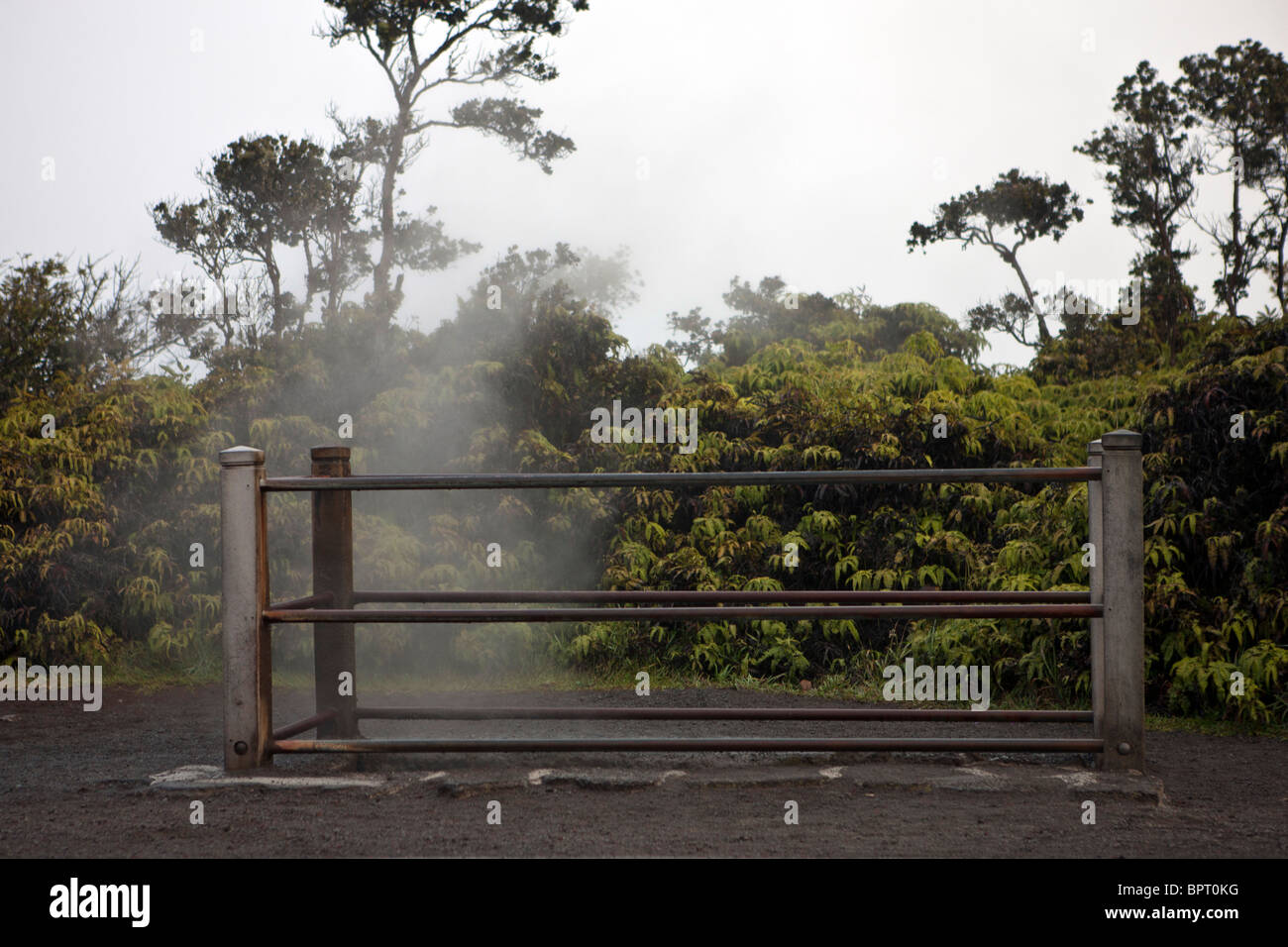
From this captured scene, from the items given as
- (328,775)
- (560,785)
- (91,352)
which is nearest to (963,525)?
(560,785)

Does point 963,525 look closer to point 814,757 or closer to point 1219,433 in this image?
point 1219,433

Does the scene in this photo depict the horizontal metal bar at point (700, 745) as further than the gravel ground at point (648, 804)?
Yes

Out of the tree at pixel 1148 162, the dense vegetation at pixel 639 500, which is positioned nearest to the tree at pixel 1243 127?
the tree at pixel 1148 162

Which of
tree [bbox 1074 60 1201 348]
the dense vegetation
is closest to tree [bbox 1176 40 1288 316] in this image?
tree [bbox 1074 60 1201 348]

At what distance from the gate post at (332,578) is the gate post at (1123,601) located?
2.84 metres

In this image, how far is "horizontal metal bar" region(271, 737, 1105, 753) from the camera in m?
3.91

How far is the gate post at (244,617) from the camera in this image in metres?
4.09

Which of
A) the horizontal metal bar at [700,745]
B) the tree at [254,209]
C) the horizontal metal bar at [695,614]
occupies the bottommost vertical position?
the horizontal metal bar at [700,745]

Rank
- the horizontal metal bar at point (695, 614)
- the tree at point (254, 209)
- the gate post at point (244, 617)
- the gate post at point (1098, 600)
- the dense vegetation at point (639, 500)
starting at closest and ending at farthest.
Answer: the horizontal metal bar at point (695, 614), the gate post at point (1098, 600), the gate post at point (244, 617), the dense vegetation at point (639, 500), the tree at point (254, 209)

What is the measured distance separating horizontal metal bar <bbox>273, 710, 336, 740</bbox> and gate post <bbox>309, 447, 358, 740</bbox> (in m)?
0.08

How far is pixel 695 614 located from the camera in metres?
4.03

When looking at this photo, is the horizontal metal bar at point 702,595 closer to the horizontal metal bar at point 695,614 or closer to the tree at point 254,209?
the horizontal metal bar at point 695,614

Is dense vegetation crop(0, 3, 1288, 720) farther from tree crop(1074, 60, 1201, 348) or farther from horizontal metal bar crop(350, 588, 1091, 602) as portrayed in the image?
tree crop(1074, 60, 1201, 348)

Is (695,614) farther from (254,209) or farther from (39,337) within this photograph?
(254,209)
